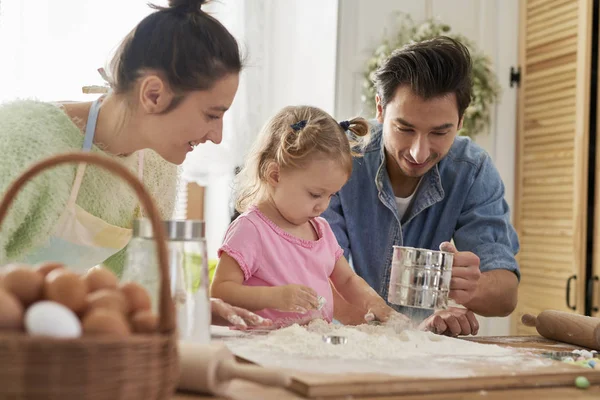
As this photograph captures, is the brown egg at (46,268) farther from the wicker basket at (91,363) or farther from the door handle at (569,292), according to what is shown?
the door handle at (569,292)

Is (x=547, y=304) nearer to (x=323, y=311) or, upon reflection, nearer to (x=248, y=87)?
(x=248, y=87)

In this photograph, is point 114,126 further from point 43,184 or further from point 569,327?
point 569,327

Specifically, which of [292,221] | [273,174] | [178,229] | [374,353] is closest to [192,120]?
[273,174]

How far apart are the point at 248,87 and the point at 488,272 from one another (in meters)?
2.52

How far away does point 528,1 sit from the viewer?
4.36 m

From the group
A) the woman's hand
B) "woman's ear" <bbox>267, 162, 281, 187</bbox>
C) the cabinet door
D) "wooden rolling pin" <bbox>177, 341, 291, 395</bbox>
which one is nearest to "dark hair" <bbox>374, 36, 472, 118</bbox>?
"woman's ear" <bbox>267, 162, 281, 187</bbox>

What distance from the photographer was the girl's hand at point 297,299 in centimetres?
167

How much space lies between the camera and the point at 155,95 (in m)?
1.77

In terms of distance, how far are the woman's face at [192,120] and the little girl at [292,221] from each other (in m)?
0.27

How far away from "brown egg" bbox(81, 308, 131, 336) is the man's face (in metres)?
1.49

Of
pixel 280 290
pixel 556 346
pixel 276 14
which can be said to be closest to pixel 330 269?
pixel 280 290

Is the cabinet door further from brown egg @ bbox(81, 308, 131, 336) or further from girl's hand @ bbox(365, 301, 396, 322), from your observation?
brown egg @ bbox(81, 308, 131, 336)

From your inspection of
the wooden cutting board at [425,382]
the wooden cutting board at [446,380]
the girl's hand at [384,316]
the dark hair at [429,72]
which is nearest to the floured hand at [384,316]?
the girl's hand at [384,316]

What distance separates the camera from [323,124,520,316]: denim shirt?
2.41 meters
